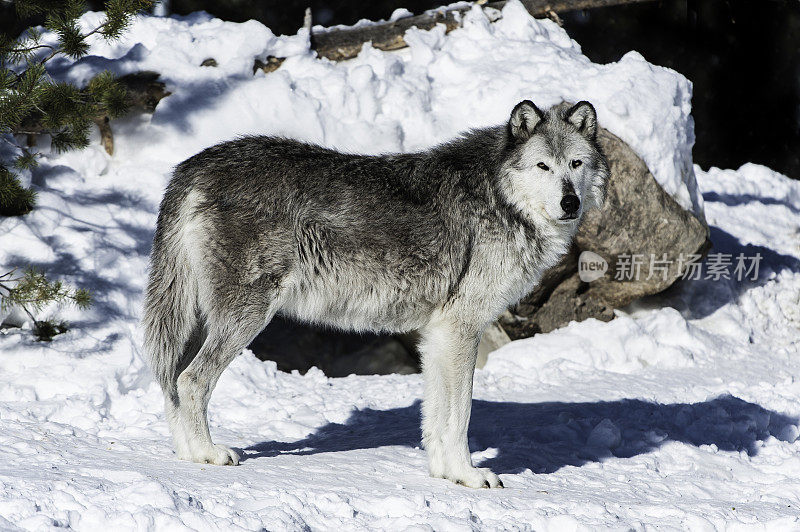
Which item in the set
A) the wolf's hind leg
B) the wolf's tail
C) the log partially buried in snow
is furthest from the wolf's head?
the log partially buried in snow

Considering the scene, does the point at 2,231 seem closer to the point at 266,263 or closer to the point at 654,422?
the point at 266,263

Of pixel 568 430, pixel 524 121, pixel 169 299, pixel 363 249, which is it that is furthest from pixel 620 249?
A: pixel 169 299

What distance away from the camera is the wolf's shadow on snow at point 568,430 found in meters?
4.96

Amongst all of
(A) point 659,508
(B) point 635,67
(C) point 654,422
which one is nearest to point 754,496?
(A) point 659,508

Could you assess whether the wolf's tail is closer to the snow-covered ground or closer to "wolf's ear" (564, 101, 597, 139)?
the snow-covered ground

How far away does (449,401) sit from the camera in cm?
436

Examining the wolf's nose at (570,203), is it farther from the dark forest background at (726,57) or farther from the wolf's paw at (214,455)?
the dark forest background at (726,57)

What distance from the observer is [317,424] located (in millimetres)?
5590

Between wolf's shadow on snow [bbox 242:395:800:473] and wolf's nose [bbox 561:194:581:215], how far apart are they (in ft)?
5.02

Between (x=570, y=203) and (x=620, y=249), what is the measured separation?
10.9 ft

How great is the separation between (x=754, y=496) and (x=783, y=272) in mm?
5183

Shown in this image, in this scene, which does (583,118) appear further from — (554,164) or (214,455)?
(214,455)

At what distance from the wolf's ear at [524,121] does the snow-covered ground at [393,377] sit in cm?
194

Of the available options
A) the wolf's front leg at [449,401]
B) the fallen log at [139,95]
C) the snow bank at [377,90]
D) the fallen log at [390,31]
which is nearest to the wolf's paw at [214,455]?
the wolf's front leg at [449,401]
